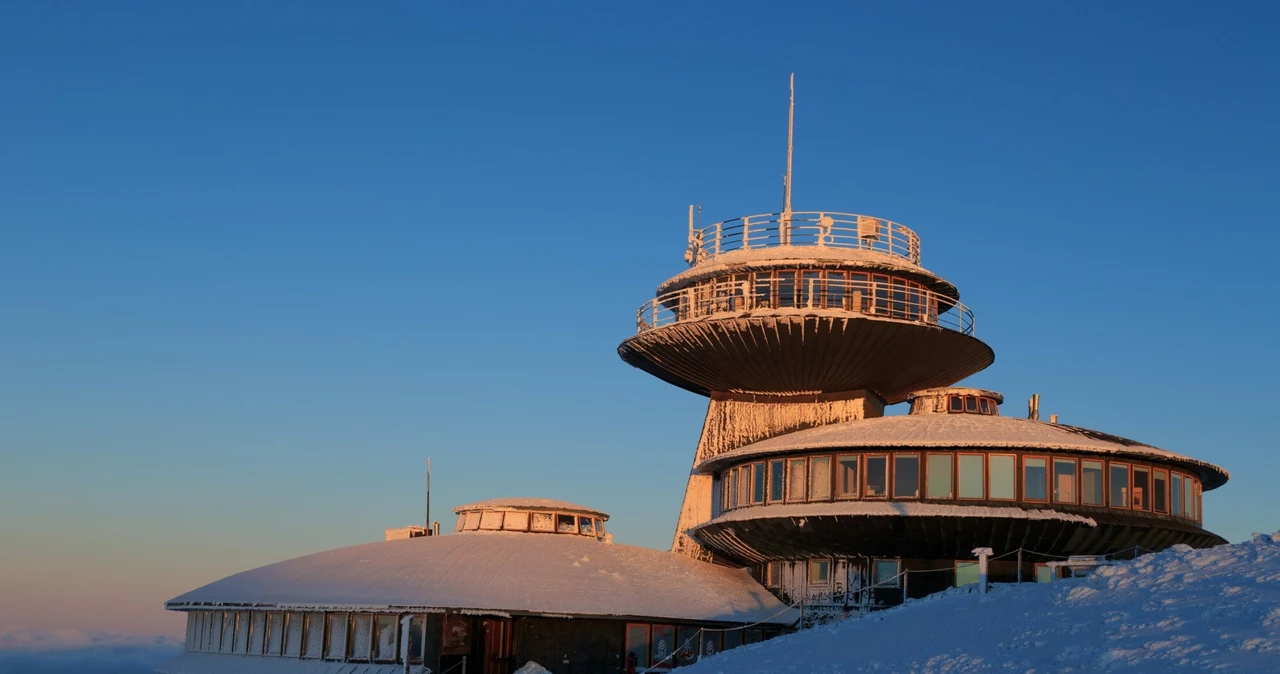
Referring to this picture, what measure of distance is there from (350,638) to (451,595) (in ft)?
13.3

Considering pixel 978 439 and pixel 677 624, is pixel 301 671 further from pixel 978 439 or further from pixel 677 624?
pixel 978 439

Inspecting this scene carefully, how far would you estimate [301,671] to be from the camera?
46.3 meters

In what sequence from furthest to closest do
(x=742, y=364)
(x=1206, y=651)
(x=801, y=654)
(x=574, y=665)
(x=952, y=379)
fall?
1. (x=952, y=379)
2. (x=742, y=364)
3. (x=574, y=665)
4. (x=801, y=654)
5. (x=1206, y=651)

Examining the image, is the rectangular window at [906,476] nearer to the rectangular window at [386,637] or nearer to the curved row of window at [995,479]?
the curved row of window at [995,479]

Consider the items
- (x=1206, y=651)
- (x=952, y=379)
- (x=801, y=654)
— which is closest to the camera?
(x=1206, y=651)

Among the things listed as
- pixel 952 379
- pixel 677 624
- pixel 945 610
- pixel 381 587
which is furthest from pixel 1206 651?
pixel 952 379

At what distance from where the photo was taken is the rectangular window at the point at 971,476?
42.8 metres

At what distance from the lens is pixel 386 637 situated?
149 ft

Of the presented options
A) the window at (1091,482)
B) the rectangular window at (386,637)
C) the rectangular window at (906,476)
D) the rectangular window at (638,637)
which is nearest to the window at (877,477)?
the rectangular window at (906,476)

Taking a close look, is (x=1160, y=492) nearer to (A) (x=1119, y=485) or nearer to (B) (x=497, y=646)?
(A) (x=1119, y=485)

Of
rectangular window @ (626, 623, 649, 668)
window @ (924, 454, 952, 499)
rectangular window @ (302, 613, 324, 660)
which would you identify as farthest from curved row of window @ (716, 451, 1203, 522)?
rectangular window @ (302, 613, 324, 660)

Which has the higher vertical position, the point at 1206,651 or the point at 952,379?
the point at 952,379

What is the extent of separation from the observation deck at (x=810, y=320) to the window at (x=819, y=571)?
28.1 feet

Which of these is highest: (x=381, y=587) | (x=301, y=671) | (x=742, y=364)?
(x=742, y=364)
